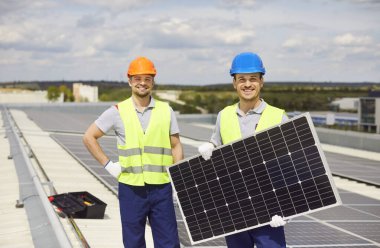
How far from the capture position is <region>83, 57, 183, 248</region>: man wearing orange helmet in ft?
20.8

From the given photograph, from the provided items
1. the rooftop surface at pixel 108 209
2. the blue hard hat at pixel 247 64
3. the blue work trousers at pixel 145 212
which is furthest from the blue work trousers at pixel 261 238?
the rooftop surface at pixel 108 209

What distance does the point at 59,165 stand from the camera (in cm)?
1812

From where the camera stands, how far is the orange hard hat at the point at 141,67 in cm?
636

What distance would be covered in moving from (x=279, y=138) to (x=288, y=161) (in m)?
0.22

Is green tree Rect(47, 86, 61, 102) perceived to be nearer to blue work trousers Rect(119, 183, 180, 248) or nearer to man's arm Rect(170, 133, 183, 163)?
man's arm Rect(170, 133, 183, 163)

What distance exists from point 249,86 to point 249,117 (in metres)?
0.31

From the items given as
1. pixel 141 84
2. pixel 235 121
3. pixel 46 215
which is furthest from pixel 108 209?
pixel 235 121

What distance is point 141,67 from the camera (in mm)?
6383

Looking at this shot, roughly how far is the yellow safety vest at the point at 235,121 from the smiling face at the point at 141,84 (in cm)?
89

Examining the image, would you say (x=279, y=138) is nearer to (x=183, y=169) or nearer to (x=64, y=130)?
(x=183, y=169)

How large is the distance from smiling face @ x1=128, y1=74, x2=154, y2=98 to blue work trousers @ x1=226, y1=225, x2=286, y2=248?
5.54 feet

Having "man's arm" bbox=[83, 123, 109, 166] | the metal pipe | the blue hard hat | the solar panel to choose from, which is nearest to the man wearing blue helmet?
the blue hard hat

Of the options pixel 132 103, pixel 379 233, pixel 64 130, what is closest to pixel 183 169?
pixel 132 103

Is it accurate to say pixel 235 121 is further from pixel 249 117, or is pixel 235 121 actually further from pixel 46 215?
pixel 46 215
